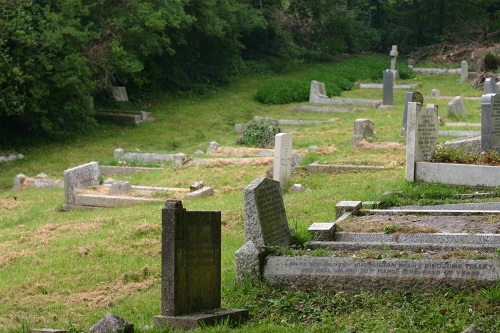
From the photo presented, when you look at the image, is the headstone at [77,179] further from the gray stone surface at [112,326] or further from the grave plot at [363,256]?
the gray stone surface at [112,326]

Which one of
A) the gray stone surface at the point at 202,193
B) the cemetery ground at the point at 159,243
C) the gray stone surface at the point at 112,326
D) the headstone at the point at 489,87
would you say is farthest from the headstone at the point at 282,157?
the gray stone surface at the point at 112,326

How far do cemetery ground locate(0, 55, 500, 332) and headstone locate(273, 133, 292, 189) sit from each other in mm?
577

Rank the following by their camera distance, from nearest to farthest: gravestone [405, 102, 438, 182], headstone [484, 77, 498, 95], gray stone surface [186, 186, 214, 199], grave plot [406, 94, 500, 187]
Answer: grave plot [406, 94, 500, 187]
gravestone [405, 102, 438, 182]
gray stone surface [186, 186, 214, 199]
headstone [484, 77, 498, 95]

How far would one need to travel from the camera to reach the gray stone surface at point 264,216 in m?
9.93

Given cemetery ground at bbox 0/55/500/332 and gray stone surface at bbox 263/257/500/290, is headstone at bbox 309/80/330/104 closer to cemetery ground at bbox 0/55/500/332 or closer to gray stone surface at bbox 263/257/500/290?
cemetery ground at bbox 0/55/500/332

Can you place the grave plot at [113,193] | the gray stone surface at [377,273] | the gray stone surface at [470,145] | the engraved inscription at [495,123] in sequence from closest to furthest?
the gray stone surface at [377,273], the engraved inscription at [495,123], the gray stone surface at [470,145], the grave plot at [113,193]

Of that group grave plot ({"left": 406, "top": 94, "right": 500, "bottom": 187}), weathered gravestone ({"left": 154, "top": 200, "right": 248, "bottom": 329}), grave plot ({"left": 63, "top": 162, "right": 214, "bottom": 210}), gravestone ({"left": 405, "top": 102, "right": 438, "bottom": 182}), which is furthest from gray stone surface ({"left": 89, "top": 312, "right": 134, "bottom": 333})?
grave plot ({"left": 63, "top": 162, "right": 214, "bottom": 210})

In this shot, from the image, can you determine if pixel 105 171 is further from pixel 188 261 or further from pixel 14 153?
pixel 188 261

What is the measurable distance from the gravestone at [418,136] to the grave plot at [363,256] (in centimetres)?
429

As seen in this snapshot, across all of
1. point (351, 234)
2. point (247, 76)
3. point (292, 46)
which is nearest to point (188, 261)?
point (351, 234)

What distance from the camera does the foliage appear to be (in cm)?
2486

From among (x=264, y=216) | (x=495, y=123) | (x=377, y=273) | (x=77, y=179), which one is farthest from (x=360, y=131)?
(x=377, y=273)

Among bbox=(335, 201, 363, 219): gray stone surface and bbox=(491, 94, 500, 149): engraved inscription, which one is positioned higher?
bbox=(491, 94, 500, 149): engraved inscription

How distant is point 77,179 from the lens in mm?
19047
